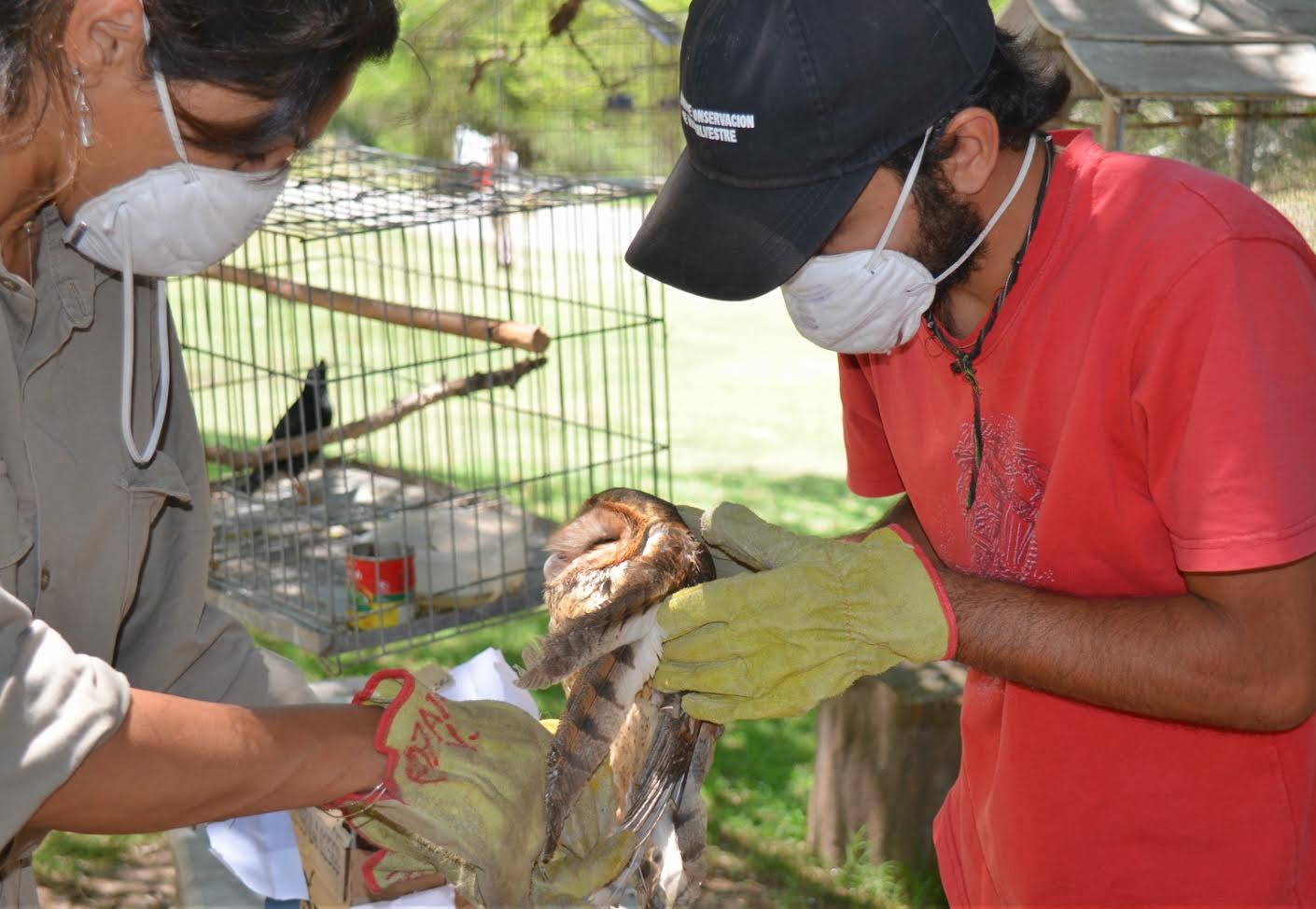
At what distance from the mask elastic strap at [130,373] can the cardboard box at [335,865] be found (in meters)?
1.03

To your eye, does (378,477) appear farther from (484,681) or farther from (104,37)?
(104,37)

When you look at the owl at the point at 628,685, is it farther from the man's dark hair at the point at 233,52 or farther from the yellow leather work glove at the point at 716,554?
the man's dark hair at the point at 233,52

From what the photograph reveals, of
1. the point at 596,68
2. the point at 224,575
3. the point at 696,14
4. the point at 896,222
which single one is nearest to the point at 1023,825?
the point at 896,222

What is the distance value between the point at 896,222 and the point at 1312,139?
2712 mm

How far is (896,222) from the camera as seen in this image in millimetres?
1909

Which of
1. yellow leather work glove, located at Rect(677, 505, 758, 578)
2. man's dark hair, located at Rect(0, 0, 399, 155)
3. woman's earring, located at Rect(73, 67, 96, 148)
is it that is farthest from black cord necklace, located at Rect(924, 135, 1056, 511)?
woman's earring, located at Rect(73, 67, 96, 148)

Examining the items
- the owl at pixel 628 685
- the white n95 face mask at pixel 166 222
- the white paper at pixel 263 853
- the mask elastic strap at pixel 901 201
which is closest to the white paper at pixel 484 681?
the white paper at pixel 263 853

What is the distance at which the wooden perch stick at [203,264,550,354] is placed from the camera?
4.43 m

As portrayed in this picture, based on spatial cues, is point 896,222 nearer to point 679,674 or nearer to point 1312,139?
point 679,674

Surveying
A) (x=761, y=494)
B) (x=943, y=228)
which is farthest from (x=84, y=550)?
(x=761, y=494)

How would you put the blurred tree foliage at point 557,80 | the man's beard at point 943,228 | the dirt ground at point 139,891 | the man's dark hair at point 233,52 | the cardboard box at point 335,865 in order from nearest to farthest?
1. the man's dark hair at point 233,52
2. the man's beard at point 943,228
3. the cardboard box at point 335,865
4. the dirt ground at point 139,891
5. the blurred tree foliage at point 557,80

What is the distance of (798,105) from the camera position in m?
1.78

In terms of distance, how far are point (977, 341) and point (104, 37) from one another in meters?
1.29

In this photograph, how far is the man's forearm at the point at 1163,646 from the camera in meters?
1.67
